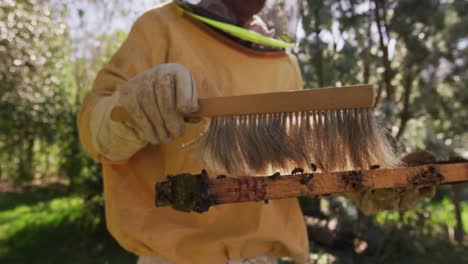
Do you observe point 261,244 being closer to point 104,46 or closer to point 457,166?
point 457,166

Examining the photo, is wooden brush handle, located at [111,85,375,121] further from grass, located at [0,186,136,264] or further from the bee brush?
grass, located at [0,186,136,264]

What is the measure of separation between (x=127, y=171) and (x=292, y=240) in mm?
854

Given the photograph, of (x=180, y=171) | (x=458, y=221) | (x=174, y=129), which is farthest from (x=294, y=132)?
(x=458, y=221)

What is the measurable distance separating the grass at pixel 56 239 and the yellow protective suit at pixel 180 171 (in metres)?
4.45

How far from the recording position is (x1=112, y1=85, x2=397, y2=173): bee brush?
1.46 m

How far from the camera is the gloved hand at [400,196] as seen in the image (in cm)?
193

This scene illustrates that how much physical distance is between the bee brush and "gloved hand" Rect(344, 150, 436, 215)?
0.44 meters

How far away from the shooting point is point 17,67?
689 cm

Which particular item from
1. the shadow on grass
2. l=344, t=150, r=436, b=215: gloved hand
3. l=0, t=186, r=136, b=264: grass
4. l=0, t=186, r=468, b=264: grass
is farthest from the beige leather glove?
the shadow on grass

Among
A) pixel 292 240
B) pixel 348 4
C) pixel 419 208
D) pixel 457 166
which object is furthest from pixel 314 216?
pixel 457 166

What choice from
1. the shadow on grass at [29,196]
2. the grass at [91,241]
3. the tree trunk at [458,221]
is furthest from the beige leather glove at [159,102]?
the shadow on grass at [29,196]

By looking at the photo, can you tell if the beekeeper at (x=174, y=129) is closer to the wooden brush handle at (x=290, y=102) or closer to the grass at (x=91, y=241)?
the wooden brush handle at (x=290, y=102)

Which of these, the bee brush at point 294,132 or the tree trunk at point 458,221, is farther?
the tree trunk at point 458,221

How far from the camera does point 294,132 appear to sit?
5.09 feet
